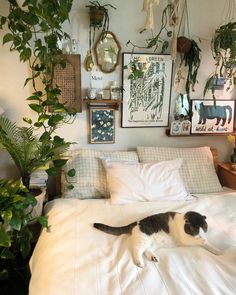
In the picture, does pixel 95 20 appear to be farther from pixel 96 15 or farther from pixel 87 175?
pixel 87 175

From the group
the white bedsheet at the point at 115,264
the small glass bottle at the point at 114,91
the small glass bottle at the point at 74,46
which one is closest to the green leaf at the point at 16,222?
the white bedsheet at the point at 115,264

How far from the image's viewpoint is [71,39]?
209cm

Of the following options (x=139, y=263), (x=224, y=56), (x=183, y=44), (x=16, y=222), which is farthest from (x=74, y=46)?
(x=139, y=263)

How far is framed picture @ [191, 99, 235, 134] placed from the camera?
2.43 m

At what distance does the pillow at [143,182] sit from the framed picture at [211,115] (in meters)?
0.64

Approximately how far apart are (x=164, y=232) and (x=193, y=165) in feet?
3.28

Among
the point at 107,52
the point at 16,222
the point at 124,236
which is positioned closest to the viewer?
the point at 16,222

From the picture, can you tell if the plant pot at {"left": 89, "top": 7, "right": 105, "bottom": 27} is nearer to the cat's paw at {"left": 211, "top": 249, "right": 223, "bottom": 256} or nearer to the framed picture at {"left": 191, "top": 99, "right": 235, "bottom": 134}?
the framed picture at {"left": 191, "top": 99, "right": 235, "bottom": 134}

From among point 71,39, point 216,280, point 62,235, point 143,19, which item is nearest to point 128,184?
point 62,235

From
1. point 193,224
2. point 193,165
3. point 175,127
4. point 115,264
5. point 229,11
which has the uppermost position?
point 229,11

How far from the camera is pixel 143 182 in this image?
196 cm

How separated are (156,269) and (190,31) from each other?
6.63 feet

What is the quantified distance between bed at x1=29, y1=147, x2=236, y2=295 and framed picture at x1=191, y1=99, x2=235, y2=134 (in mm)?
275

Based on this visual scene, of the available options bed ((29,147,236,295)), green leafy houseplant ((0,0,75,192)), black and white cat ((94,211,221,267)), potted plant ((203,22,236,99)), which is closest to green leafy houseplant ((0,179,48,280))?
bed ((29,147,236,295))
